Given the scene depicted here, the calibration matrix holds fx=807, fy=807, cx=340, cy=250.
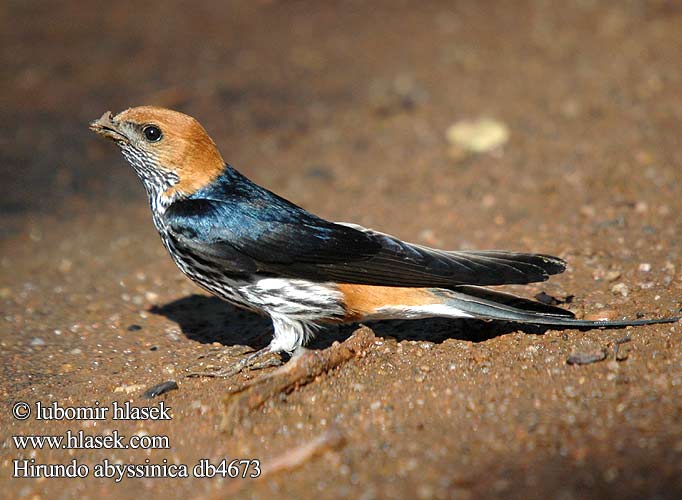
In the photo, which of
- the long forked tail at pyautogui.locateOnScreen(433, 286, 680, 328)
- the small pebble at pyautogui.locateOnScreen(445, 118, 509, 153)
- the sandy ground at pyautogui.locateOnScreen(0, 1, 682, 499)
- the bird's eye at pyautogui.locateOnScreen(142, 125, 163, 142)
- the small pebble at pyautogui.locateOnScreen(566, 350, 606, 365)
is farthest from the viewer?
the small pebble at pyautogui.locateOnScreen(445, 118, 509, 153)

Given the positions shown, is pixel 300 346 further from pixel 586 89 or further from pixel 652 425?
pixel 586 89

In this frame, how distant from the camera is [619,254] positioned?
5.93 metres

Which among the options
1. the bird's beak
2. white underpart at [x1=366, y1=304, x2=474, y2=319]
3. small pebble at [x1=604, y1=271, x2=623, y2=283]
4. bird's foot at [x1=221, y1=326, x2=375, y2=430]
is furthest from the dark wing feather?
small pebble at [x1=604, y1=271, x2=623, y2=283]

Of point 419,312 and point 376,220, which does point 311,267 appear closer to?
point 419,312

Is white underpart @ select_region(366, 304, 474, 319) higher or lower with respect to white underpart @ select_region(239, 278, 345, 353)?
lower

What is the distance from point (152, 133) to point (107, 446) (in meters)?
2.00

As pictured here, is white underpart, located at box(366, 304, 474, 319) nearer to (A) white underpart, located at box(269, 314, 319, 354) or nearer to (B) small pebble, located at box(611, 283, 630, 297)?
(A) white underpart, located at box(269, 314, 319, 354)

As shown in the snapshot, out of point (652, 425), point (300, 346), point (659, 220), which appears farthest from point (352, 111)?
point (652, 425)

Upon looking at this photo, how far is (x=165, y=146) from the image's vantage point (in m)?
5.17

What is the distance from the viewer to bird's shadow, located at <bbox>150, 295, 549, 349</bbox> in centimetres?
512

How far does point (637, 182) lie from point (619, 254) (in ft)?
4.86

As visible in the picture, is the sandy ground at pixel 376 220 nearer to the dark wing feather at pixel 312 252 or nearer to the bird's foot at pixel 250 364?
the bird's foot at pixel 250 364

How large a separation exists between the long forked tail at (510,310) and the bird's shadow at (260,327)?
0.66 feet

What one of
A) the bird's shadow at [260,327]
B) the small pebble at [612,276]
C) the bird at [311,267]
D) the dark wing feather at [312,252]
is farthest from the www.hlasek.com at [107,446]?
the small pebble at [612,276]
